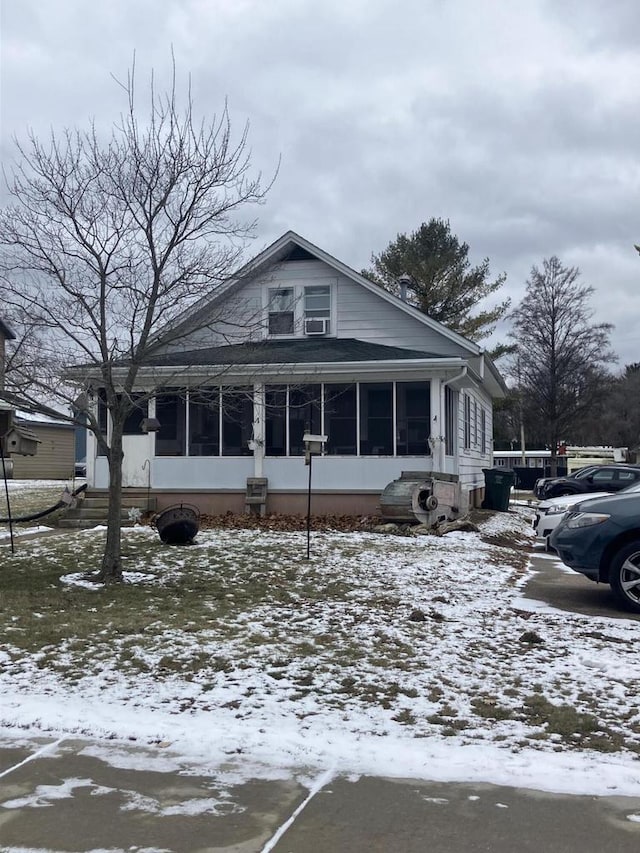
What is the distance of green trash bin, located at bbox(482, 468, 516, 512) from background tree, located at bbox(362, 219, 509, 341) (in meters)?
19.0

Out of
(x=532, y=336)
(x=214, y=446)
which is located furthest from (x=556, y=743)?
(x=532, y=336)

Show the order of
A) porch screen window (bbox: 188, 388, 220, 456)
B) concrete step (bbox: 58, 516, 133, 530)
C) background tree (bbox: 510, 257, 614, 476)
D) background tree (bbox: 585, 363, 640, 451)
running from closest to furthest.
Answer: concrete step (bbox: 58, 516, 133, 530) → porch screen window (bbox: 188, 388, 220, 456) → background tree (bbox: 510, 257, 614, 476) → background tree (bbox: 585, 363, 640, 451)

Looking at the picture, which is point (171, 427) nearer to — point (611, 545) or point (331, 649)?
point (611, 545)

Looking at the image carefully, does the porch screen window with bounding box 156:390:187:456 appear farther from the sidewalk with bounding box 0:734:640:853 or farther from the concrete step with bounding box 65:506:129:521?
the sidewalk with bounding box 0:734:640:853

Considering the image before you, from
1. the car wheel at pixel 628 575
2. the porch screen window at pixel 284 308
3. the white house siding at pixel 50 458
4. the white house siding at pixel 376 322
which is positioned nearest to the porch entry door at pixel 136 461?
the porch screen window at pixel 284 308

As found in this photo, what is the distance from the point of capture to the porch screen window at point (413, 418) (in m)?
16.3

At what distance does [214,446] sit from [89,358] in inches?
297

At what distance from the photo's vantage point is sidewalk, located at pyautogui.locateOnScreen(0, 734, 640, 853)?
3.36m

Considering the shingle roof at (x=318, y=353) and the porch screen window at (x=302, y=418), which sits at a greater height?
the shingle roof at (x=318, y=353)

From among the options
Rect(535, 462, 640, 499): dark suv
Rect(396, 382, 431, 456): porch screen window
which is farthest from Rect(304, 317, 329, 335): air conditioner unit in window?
Rect(535, 462, 640, 499): dark suv

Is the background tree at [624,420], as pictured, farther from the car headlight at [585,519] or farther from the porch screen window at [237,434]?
the car headlight at [585,519]

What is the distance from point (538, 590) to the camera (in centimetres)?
922

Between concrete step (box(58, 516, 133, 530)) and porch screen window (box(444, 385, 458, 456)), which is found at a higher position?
porch screen window (box(444, 385, 458, 456))

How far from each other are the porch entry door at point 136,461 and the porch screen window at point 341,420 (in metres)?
4.03
